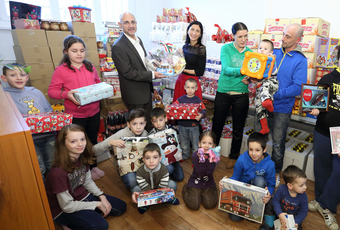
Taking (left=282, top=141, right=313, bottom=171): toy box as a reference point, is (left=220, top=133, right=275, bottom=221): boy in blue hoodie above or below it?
above

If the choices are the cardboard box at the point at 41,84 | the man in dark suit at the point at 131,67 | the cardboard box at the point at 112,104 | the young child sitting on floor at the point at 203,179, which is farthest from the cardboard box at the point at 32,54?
the young child sitting on floor at the point at 203,179

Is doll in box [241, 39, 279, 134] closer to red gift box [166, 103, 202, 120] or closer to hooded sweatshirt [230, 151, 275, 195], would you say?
hooded sweatshirt [230, 151, 275, 195]

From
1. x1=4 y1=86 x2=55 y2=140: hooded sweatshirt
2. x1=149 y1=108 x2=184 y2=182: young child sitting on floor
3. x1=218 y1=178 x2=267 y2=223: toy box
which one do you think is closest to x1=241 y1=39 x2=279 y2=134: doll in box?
x1=218 y1=178 x2=267 y2=223: toy box

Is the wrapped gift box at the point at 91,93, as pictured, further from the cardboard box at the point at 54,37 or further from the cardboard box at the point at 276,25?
the cardboard box at the point at 276,25

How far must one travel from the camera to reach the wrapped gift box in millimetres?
2002

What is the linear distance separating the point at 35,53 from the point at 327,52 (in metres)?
4.04

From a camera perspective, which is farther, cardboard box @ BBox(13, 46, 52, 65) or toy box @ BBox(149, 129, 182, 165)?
cardboard box @ BBox(13, 46, 52, 65)

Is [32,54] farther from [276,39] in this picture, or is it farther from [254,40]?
[276,39]

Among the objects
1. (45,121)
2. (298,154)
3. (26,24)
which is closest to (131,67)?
(45,121)

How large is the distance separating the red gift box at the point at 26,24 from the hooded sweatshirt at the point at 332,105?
3826 mm

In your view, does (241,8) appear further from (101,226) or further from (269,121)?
(101,226)

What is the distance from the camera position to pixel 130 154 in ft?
6.89

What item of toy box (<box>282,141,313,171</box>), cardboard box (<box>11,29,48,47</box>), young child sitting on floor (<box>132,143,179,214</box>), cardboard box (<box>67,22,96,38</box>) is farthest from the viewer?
cardboard box (<box>67,22,96,38</box>)

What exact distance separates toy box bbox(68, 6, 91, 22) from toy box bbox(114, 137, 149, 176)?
2489 millimetres
